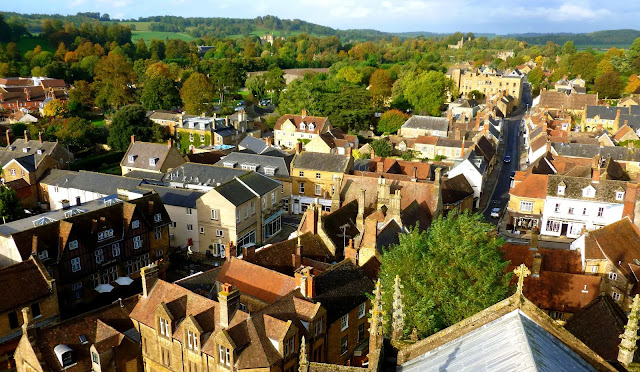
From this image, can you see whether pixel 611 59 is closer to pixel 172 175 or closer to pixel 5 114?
pixel 172 175

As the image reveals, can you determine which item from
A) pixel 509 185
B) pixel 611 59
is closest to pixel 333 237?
pixel 509 185

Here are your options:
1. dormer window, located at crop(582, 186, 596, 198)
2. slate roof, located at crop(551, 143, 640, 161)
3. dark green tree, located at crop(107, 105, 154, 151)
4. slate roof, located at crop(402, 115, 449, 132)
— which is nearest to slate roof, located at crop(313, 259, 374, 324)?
dormer window, located at crop(582, 186, 596, 198)

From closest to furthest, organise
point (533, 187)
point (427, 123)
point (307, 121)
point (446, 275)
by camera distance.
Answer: point (446, 275) < point (533, 187) < point (307, 121) < point (427, 123)

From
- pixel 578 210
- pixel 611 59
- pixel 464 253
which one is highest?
pixel 611 59

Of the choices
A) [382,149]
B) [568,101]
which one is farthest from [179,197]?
[568,101]

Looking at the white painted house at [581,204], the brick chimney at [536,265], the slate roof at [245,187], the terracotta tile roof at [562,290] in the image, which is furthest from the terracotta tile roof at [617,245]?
the slate roof at [245,187]

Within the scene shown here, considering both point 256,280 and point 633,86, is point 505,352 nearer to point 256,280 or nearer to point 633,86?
point 256,280
